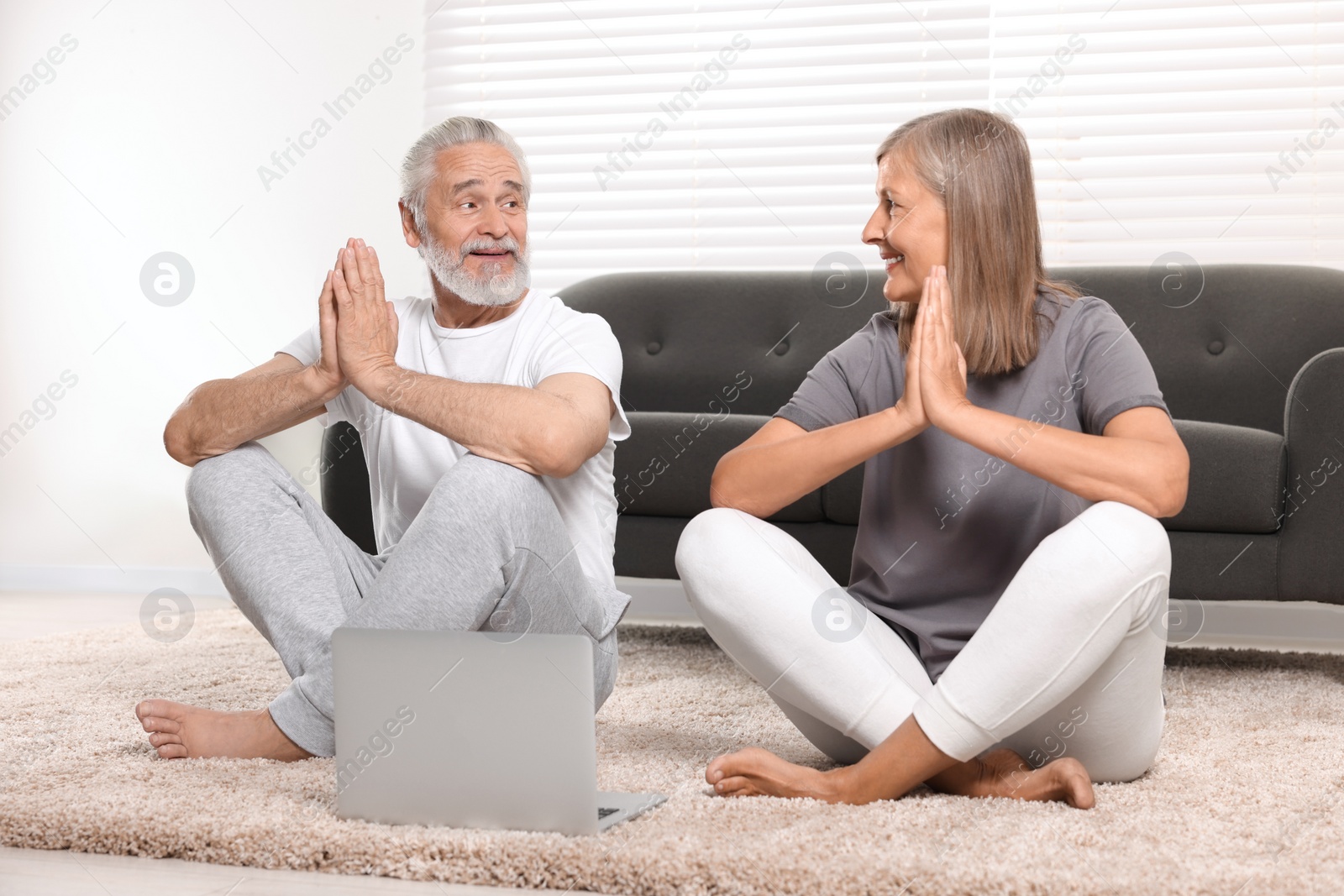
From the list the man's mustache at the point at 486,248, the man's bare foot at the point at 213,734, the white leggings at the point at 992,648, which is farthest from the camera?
the man's mustache at the point at 486,248

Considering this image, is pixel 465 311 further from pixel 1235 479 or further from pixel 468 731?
pixel 1235 479

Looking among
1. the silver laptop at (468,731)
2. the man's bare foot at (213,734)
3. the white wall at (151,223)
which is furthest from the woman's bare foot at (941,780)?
the white wall at (151,223)

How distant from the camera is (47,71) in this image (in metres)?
3.58

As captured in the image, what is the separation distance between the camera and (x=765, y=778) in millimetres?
1216

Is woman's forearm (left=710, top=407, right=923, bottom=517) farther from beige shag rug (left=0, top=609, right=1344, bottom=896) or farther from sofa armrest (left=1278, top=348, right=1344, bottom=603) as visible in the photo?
sofa armrest (left=1278, top=348, right=1344, bottom=603)

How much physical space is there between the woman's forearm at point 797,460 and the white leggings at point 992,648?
5 cm

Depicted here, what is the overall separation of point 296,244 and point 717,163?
4.04ft

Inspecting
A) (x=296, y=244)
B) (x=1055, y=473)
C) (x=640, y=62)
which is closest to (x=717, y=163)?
(x=640, y=62)

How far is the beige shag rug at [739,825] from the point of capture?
3.26 ft

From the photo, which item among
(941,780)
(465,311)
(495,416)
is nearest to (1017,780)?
(941,780)

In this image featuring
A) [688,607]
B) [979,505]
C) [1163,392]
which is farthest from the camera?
[688,607]

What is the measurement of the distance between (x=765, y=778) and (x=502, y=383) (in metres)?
0.59

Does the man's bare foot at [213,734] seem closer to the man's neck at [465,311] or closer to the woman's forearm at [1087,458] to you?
the man's neck at [465,311]

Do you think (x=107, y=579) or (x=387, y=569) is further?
(x=107, y=579)
